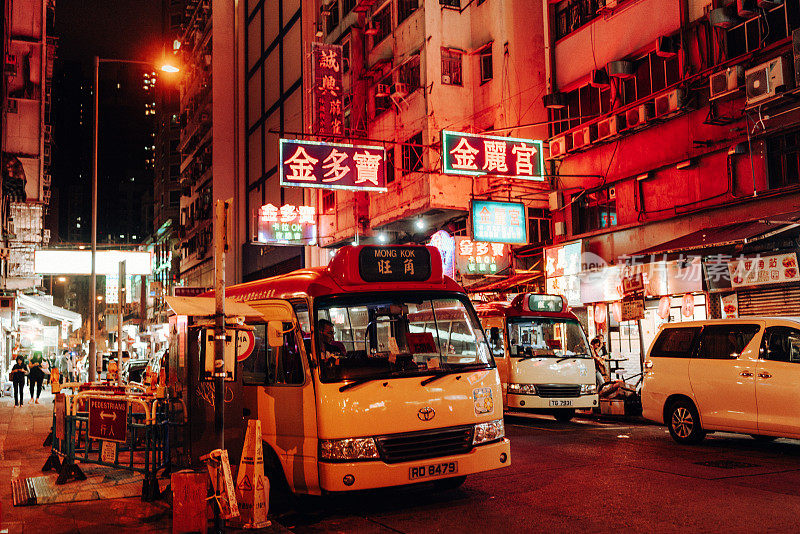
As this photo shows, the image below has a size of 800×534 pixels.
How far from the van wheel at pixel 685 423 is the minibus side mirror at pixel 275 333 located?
23.3ft

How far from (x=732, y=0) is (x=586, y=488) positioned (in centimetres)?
1348

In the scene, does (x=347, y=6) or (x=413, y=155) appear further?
(x=347, y=6)

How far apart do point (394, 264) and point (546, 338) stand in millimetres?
8349

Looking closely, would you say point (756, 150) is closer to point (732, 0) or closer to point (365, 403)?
point (732, 0)

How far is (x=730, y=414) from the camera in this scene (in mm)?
11008

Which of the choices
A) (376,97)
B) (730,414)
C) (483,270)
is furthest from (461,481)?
(376,97)

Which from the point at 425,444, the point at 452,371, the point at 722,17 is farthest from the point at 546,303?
the point at 425,444

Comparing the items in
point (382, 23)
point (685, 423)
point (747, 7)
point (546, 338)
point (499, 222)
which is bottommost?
point (685, 423)

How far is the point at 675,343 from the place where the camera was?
12.2 metres

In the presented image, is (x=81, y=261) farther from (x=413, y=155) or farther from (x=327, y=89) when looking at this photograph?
(x=413, y=155)

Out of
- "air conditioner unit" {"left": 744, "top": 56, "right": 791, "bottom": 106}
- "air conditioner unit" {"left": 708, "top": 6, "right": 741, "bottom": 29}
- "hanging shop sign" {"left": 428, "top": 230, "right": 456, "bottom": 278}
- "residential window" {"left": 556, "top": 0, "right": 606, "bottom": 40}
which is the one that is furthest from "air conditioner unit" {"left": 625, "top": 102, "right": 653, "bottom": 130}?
"hanging shop sign" {"left": 428, "top": 230, "right": 456, "bottom": 278}

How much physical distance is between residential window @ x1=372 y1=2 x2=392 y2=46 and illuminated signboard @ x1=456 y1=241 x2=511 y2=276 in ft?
37.7

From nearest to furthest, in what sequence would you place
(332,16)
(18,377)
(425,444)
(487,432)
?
(425,444) → (487,432) → (18,377) → (332,16)

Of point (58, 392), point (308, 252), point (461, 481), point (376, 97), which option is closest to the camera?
point (461, 481)
